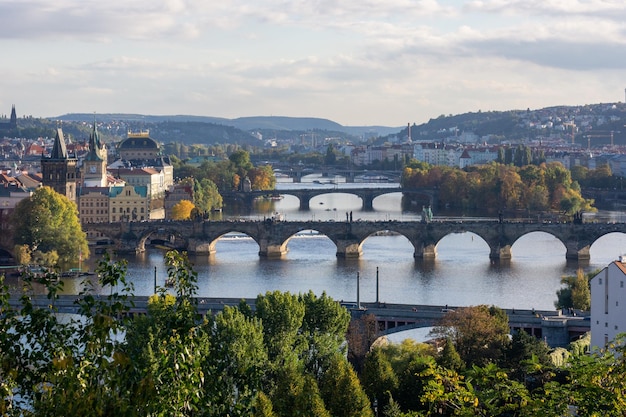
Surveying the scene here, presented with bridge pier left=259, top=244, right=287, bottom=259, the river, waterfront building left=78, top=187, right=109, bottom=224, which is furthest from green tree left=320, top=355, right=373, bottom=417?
waterfront building left=78, top=187, right=109, bottom=224

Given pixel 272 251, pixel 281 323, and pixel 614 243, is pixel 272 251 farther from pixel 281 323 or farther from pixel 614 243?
pixel 281 323

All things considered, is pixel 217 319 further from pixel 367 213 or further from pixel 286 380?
pixel 367 213

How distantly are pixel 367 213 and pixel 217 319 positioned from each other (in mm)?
46213

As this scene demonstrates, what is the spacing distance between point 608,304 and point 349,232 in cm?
2414

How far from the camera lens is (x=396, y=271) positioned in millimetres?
41375

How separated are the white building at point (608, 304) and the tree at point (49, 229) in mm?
22691

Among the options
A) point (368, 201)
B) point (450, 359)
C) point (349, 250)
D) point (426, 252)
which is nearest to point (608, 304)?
point (450, 359)

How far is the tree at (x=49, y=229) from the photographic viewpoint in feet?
146

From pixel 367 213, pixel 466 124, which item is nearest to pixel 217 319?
pixel 367 213

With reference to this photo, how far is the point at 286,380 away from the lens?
727 inches

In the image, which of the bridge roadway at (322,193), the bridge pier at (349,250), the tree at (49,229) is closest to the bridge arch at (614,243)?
the bridge pier at (349,250)

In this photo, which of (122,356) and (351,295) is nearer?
(122,356)

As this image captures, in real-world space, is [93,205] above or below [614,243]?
above

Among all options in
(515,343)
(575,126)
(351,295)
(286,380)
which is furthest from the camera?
(575,126)
